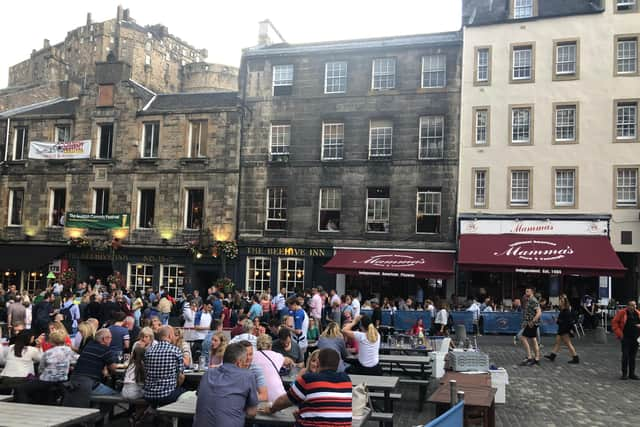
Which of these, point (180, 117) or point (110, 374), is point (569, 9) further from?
point (110, 374)

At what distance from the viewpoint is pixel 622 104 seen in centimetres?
2423

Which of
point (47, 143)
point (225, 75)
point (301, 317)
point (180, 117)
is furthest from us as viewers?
point (225, 75)

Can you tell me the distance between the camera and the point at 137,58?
55.8m

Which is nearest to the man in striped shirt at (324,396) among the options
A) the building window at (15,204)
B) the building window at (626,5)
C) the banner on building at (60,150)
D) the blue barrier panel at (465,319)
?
the blue barrier panel at (465,319)

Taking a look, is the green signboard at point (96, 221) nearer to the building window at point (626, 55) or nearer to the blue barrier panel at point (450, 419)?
the building window at point (626, 55)

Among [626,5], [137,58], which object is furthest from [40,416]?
[137,58]

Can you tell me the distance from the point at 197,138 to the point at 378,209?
929 cm

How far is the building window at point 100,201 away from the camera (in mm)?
30016

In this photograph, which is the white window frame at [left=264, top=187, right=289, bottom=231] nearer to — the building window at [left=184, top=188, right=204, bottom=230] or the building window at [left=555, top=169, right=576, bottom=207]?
the building window at [left=184, top=188, right=204, bottom=230]

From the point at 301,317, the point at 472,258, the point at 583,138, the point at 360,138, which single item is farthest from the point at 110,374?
the point at 583,138

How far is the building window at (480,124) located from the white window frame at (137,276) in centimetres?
1586

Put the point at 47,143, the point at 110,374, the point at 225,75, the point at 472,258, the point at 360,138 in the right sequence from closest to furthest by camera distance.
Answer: the point at 110,374, the point at 472,258, the point at 360,138, the point at 47,143, the point at 225,75

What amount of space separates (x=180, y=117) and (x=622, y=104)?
1902 cm

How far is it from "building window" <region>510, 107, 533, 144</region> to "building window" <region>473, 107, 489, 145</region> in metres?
1.03
